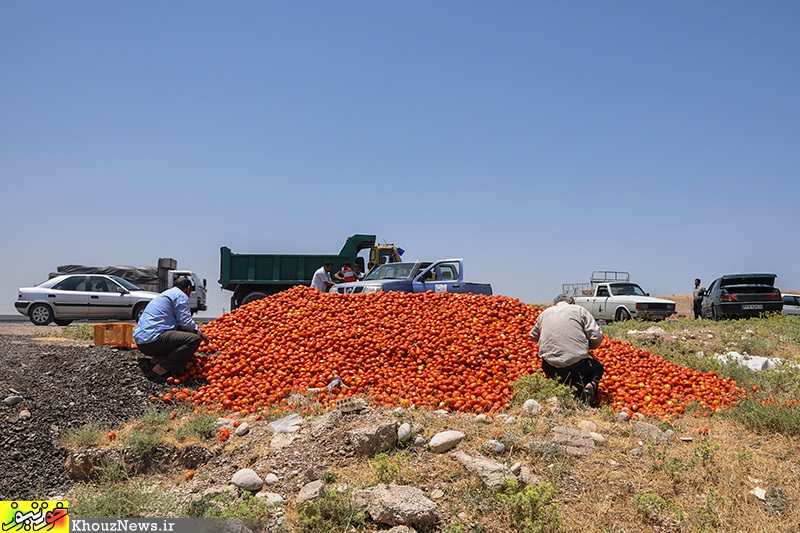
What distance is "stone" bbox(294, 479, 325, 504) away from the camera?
15.0 feet

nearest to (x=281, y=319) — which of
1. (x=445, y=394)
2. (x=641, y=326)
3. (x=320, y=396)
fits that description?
(x=320, y=396)

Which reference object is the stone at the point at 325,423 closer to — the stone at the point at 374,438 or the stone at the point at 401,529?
the stone at the point at 374,438

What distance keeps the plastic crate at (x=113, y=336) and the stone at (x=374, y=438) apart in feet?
18.9

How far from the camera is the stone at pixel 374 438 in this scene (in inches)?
210

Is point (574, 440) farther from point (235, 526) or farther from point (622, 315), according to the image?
point (622, 315)

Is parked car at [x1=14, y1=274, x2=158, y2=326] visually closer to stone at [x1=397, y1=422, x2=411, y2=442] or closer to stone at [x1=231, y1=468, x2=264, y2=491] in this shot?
stone at [x1=231, y1=468, x2=264, y2=491]

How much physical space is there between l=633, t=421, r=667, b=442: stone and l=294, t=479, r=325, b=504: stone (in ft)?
11.8

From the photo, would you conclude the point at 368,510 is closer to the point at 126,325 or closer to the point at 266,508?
the point at 266,508

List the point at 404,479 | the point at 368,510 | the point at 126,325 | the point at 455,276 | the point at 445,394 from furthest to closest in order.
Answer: the point at 455,276, the point at 126,325, the point at 445,394, the point at 404,479, the point at 368,510

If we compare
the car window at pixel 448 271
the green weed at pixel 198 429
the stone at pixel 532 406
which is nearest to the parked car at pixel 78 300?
the car window at pixel 448 271

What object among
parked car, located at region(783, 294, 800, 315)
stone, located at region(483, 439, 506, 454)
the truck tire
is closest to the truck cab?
the truck tire

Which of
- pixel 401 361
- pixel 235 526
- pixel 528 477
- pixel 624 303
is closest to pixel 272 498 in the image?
pixel 235 526

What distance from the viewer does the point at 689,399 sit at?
24.7 ft

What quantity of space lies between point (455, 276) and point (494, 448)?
11.0 metres
